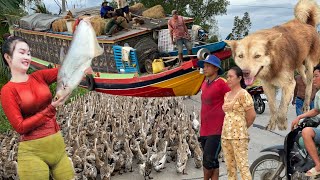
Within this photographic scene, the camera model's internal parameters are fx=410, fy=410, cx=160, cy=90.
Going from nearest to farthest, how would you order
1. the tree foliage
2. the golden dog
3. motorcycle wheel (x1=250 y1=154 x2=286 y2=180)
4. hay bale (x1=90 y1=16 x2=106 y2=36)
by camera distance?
the golden dog, motorcycle wheel (x1=250 y1=154 x2=286 y2=180), hay bale (x1=90 y1=16 x2=106 y2=36), the tree foliage

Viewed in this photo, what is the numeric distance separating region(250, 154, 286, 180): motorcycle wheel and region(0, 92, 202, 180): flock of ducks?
4.56ft

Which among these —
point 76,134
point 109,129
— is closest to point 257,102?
point 109,129

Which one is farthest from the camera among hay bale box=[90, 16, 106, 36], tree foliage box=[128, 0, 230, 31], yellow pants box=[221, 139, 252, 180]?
tree foliage box=[128, 0, 230, 31]

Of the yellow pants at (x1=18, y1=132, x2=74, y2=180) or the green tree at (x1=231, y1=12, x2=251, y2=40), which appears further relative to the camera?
the green tree at (x1=231, y1=12, x2=251, y2=40)

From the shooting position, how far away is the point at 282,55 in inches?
162

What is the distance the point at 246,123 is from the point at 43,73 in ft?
6.75

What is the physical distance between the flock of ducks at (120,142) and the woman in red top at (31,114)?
7.74 ft

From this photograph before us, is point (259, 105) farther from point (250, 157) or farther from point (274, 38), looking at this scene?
point (274, 38)

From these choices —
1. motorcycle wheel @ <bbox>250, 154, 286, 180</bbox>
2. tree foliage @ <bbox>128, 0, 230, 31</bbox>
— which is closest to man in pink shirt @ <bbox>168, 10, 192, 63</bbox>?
motorcycle wheel @ <bbox>250, 154, 286, 180</bbox>

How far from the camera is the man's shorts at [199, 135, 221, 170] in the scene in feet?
14.2

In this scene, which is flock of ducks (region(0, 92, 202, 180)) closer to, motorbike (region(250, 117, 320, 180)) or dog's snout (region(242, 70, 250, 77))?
motorbike (region(250, 117, 320, 180))

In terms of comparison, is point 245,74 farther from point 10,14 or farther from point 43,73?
point 10,14

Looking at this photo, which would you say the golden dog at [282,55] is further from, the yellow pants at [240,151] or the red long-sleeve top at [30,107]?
the red long-sleeve top at [30,107]

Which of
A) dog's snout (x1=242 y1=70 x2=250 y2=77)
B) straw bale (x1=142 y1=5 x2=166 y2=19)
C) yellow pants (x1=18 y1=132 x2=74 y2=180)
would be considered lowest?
yellow pants (x1=18 y1=132 x2=74 y2=180)
